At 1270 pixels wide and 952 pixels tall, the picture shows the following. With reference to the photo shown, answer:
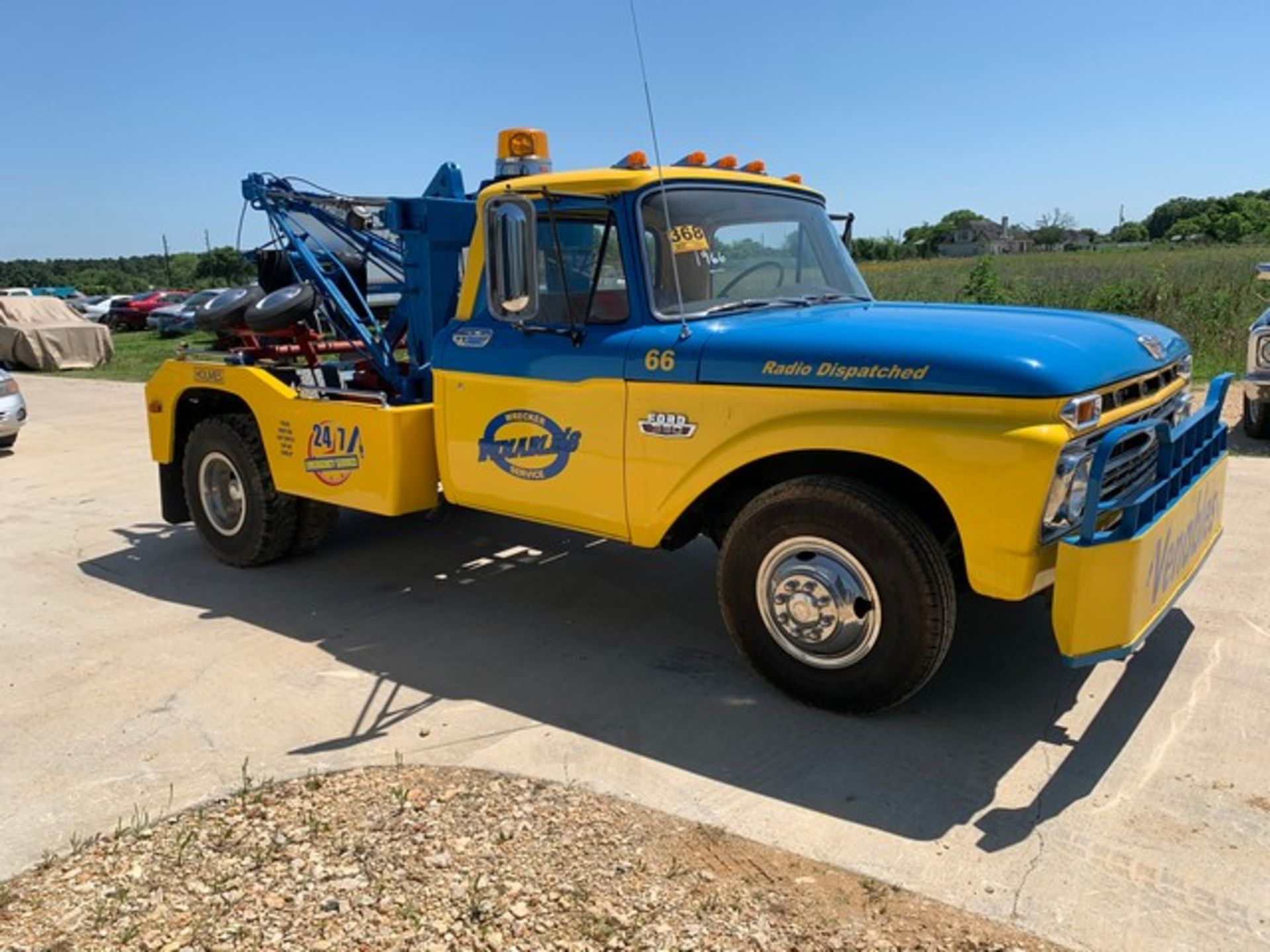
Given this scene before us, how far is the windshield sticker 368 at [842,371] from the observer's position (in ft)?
11.6

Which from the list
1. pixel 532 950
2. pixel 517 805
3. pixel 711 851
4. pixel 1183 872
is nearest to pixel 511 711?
pixel 517 805

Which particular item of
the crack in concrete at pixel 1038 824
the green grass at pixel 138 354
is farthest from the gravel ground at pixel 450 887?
the green grass at pixel 138 354

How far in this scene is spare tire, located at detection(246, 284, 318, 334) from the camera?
231 inches

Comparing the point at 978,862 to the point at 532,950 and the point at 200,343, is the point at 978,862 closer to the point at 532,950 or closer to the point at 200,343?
the point at 532,950

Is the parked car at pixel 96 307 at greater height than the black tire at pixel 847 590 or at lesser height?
greater

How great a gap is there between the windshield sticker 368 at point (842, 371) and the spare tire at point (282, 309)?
332cm

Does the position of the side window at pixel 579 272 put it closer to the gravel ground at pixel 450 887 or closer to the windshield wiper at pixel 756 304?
the windshield wiper at pixel 756 304

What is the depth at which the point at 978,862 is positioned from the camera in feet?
9.98

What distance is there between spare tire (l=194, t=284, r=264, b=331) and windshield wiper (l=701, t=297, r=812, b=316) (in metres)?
3.37

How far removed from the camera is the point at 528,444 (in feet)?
Answer: 15.2

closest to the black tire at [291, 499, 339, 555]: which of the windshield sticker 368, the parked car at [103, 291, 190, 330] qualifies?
the windshield sticker 368

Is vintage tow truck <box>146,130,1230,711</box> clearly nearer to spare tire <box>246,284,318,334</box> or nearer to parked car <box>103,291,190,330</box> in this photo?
A: spare tire <box>246,284,318,334</box>

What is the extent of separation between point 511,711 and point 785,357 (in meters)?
1.84

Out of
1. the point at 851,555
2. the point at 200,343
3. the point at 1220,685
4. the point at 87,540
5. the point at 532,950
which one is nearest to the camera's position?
the point at 532,950
